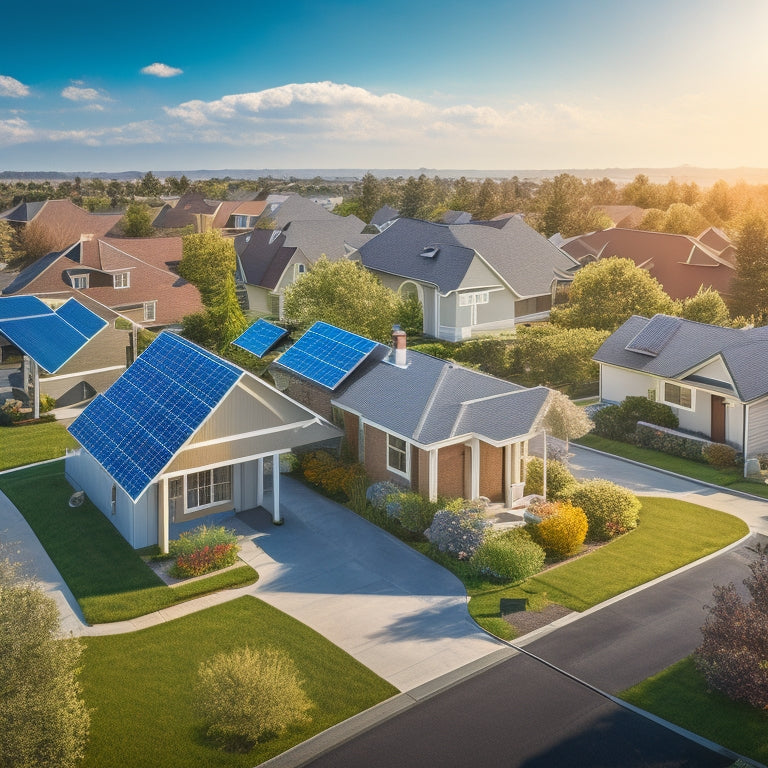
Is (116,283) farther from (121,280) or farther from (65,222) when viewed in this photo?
(65,222)

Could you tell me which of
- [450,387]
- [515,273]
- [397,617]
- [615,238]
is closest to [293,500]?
[450,387]

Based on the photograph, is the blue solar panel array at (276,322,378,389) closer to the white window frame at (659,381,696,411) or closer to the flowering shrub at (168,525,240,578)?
the flowering shrub at (168,525,240,578)

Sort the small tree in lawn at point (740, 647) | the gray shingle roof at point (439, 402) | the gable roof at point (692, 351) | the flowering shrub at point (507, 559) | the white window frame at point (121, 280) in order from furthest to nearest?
1. the white window frame at point (121, 280)
2. the gable roof at point (692, 351)
3. the gray shingle roof at point (439, 402)
4. the flowering shrub at point (507, 559)
5. the small tree in lawn at point (740, 647)

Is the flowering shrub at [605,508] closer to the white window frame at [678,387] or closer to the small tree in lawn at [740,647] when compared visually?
the small tree in lawn at [740,647]

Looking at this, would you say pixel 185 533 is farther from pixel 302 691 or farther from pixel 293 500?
pixel 302 691

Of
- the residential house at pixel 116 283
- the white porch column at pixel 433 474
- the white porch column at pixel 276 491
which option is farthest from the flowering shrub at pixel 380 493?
the residential house at pixel 116 283

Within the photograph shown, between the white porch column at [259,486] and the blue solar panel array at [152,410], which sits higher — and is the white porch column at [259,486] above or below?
below

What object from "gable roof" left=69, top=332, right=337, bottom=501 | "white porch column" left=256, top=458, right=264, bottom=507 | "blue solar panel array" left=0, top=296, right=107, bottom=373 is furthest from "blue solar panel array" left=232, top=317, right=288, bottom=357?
"white porch column" left=256, top=458, right=264, bottom=507
